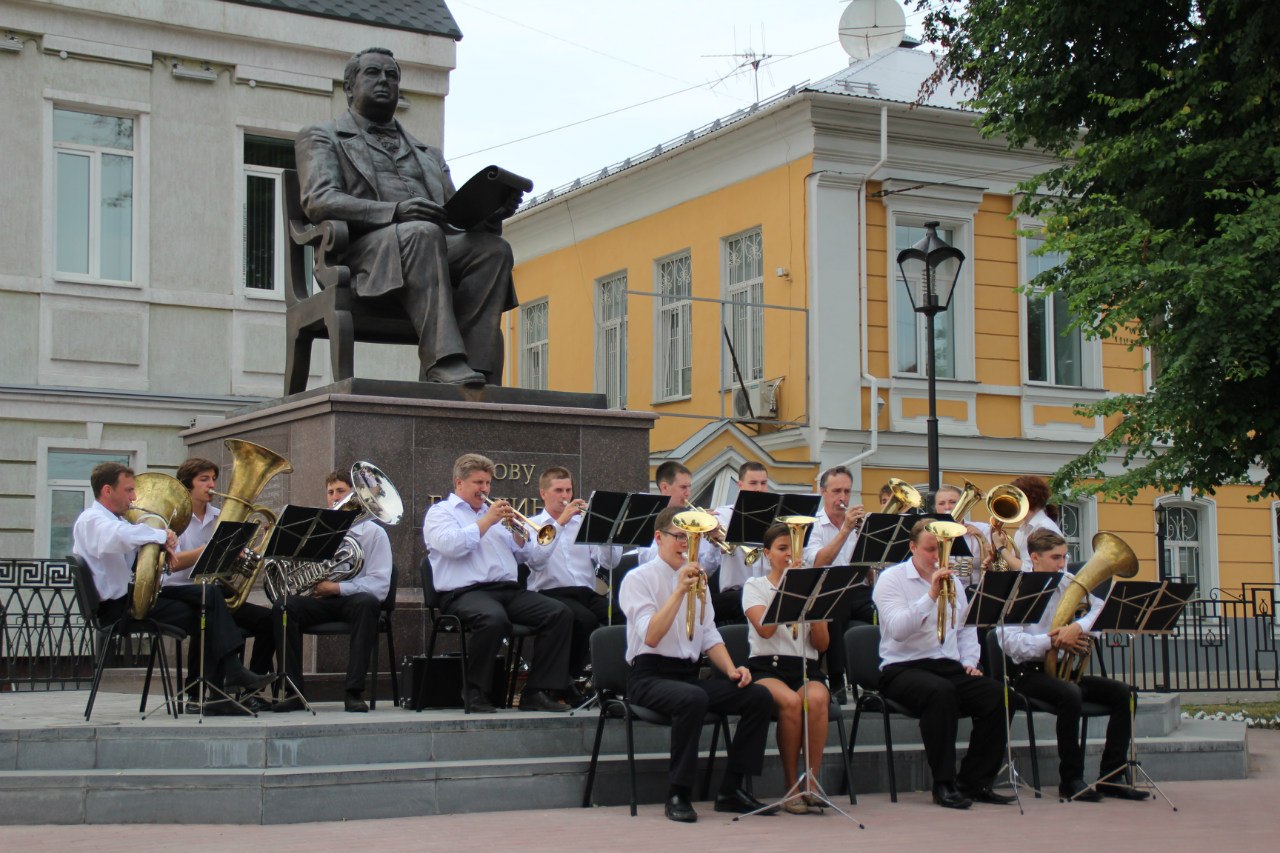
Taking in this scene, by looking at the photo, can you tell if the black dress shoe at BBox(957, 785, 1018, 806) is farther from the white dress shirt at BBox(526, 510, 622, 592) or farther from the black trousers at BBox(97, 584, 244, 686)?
the black trousers at BBox(97, 584, 244, 686)

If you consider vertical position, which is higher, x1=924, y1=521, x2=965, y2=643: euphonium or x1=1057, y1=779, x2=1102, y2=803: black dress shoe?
x1=924, y1=521, x2=965, y2=643: euphonium

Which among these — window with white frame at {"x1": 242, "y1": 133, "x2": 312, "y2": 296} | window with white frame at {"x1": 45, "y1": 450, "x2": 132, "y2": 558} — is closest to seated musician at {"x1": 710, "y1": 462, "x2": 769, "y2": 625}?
window with white frame at {"x1": 45, "y1": 450, "x2": 132, "y2": 558}

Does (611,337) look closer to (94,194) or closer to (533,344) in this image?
(533,344)

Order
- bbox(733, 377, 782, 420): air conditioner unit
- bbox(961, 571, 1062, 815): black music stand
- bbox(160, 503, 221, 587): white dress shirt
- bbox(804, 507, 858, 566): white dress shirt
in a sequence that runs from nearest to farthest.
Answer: bbox(961, 571, 1062, 815): black music stand
bbox(160, 503, 221, 587): white dress shirt
bbox(804, 507, 858, 566): white dress shirt
bbox(733, 377, 782, 420): air conditioner unit

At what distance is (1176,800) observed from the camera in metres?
10.4

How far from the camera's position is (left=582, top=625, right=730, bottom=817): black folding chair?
362 inches

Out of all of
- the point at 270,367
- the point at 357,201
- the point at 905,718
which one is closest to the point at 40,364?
the point at 270,367

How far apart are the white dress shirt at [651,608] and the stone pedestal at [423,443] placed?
88.5 inches

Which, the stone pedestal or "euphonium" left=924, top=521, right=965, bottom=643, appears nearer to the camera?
"euphonium" left=924, top=521, right=965, bottom=643

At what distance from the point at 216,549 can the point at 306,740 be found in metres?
1.15

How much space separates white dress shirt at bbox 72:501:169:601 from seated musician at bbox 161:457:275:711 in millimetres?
284

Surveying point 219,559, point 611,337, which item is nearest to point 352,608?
point 219,559

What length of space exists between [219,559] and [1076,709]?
4.99 meters

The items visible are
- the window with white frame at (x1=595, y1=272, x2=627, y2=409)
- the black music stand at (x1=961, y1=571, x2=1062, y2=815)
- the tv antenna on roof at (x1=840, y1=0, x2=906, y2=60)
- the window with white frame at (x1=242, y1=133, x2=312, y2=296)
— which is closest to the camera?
the black music stand at (x1=961, y1=571, x2=1062, y2=815)
